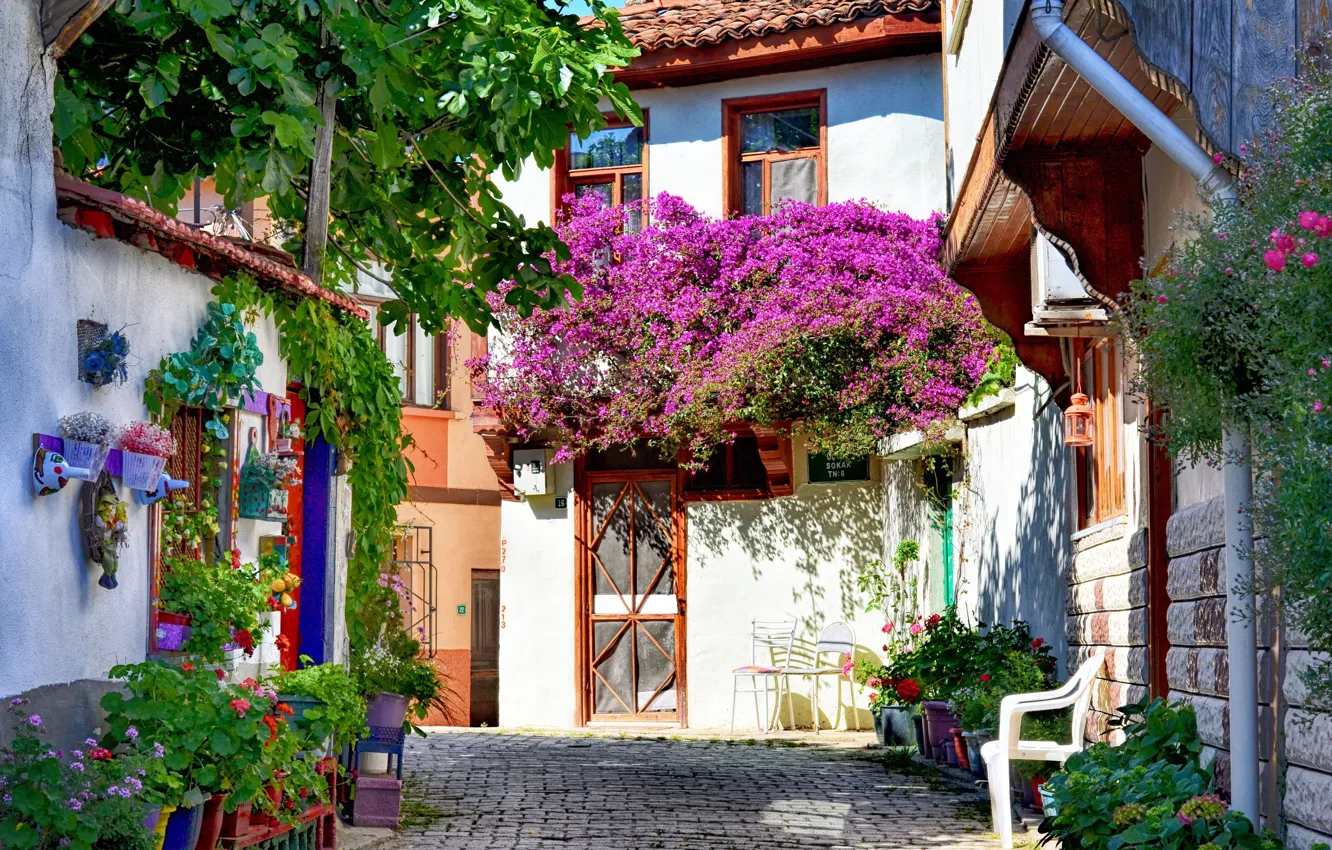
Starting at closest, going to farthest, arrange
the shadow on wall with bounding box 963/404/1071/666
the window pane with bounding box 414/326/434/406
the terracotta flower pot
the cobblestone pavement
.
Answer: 1. the terracotta flower pot
2. the cobblestone pavement
3. the shadow on wall with bounding box 963/404/1071/666
4. the window pane with bounding box 414/326/434/406

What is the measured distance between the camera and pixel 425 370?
17.3 metres

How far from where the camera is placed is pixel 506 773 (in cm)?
1119

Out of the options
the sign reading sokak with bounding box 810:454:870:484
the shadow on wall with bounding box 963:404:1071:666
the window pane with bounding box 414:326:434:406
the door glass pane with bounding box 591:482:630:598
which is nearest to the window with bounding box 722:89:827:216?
the sign reading sokak with bounding box 810:454:870:484

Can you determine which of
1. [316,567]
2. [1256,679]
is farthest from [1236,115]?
[316,567]

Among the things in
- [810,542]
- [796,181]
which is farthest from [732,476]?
[796,181]

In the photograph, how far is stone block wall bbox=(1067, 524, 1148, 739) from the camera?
7188 millimetres

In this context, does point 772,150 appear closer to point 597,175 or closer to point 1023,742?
point 597,175

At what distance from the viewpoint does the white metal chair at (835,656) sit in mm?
14883

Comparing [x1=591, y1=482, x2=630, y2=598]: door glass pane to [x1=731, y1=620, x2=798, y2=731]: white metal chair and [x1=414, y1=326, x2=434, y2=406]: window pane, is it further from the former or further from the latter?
[x1=414, y1=326, x2=434, y2=406]: window pane

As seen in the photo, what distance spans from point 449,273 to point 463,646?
333 inches

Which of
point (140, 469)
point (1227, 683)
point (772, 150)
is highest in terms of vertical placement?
point (772, 150)

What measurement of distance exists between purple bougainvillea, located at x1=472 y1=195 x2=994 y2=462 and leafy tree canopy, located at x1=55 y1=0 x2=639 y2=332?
14.4ft

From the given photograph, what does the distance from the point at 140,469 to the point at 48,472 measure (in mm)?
633

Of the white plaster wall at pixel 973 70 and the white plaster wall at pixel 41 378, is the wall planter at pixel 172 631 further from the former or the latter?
the white plaster wall at pixel 973 70
